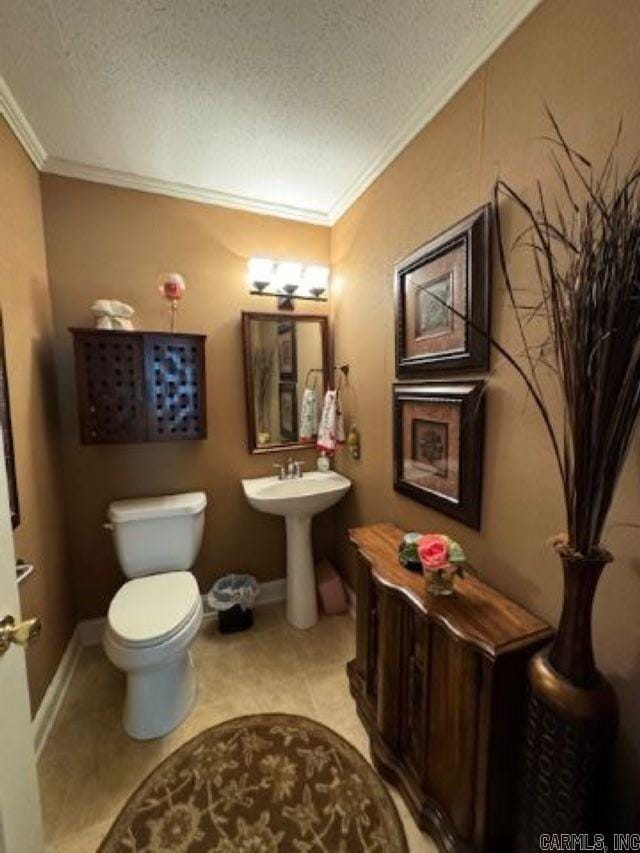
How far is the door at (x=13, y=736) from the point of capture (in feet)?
2.40

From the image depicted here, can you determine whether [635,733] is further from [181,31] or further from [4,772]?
[181,31]

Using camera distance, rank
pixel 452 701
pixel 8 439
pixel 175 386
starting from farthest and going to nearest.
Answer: pixel 175 386, pixel 8 439, pixel 452 701

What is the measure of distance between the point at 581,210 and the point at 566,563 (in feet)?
2.94

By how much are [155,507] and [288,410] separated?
96cm

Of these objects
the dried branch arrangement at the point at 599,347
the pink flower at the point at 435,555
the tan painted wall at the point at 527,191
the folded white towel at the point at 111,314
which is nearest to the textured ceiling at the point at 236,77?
the tan painted wall at the point at 527,191

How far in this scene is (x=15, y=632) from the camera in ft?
2.42

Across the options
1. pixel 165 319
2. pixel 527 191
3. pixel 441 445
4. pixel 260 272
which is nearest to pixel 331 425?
pixel 441 445

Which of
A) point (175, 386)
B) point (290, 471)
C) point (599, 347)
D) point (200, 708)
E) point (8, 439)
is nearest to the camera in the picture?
point (599, 347)

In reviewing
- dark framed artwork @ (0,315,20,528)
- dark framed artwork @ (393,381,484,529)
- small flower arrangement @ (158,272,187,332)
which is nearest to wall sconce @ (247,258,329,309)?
small flower arrangement @ (158,272,187,332)

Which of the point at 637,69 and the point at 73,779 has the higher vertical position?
the point at 637,69

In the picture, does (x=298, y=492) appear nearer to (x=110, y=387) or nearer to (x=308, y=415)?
(x=308, y=415)

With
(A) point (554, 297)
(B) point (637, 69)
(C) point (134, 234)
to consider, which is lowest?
(A) point (554, 297)

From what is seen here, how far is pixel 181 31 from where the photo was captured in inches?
44.5

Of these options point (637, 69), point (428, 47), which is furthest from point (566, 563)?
point (428, 47)
